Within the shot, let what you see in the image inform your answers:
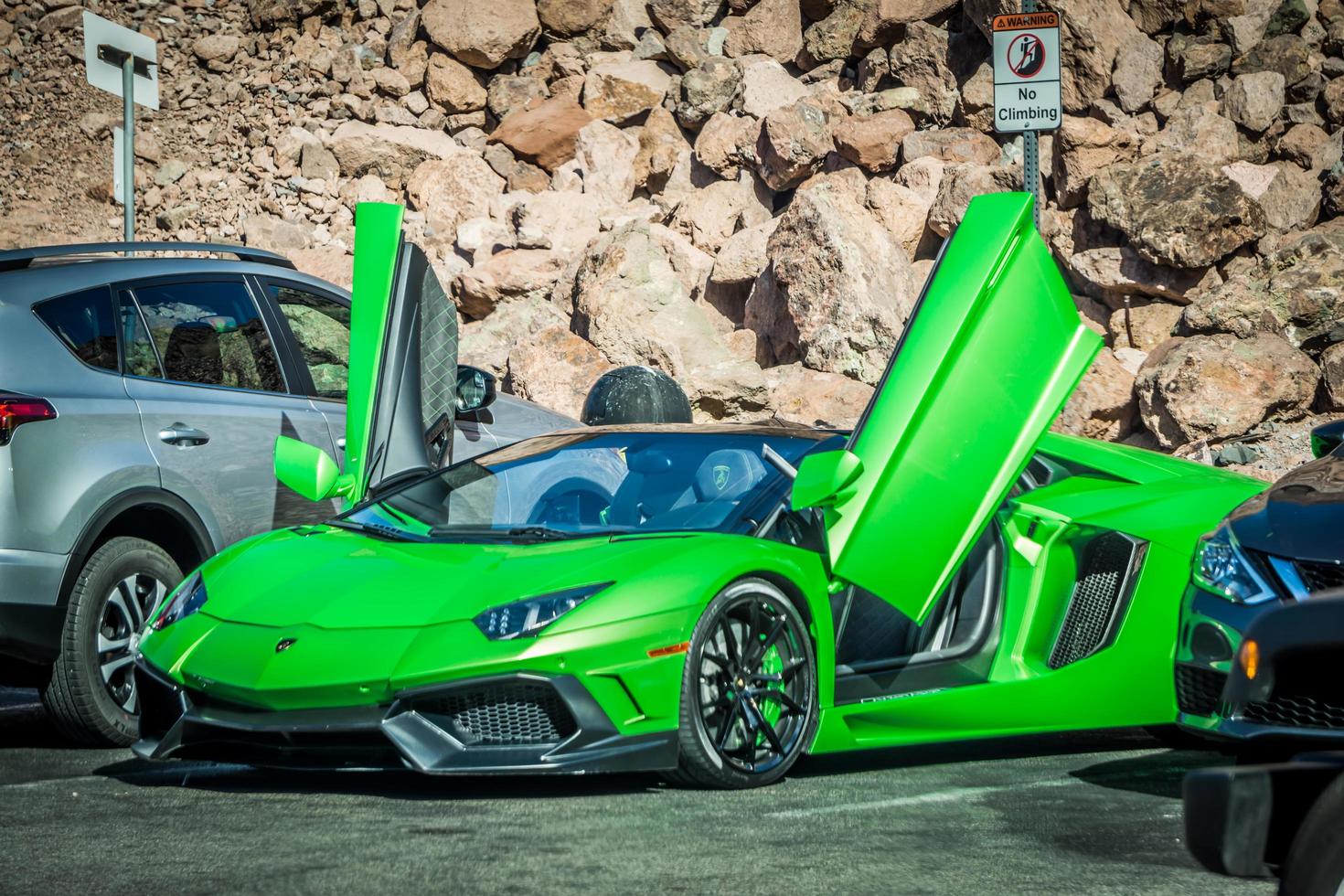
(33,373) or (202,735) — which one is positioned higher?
(33,373)

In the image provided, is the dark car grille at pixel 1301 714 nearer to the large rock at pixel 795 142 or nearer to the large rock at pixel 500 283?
the large rock at pixel 500 283

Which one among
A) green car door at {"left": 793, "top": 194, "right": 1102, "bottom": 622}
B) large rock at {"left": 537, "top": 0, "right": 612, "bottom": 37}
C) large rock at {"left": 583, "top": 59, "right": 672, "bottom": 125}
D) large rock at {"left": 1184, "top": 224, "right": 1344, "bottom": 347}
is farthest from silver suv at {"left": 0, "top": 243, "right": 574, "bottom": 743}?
large rock at {"left": 537, "top": 0, "right": 612, "bottom": 37}

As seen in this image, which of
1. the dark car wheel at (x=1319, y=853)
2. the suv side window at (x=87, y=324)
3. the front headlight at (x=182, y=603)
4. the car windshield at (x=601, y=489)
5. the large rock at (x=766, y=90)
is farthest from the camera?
the large rock at (x=766, y=90)

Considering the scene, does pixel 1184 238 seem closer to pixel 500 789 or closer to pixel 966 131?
pixel 966 131

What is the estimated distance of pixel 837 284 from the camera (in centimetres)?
1460

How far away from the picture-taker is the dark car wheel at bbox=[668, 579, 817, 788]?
4816 mm

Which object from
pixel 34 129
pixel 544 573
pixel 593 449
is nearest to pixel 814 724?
pixel 544 573

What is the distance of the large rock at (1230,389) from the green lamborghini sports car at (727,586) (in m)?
7.04

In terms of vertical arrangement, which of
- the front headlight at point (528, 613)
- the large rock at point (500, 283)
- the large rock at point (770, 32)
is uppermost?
the large rock at point (770, 32)

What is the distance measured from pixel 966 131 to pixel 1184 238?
362cm

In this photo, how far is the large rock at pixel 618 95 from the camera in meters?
19.6

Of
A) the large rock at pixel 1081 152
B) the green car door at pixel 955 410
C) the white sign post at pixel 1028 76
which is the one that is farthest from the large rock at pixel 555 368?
the green car door at pixel 955 410

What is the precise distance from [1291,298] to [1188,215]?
1.34 metres

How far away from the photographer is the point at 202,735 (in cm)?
488
